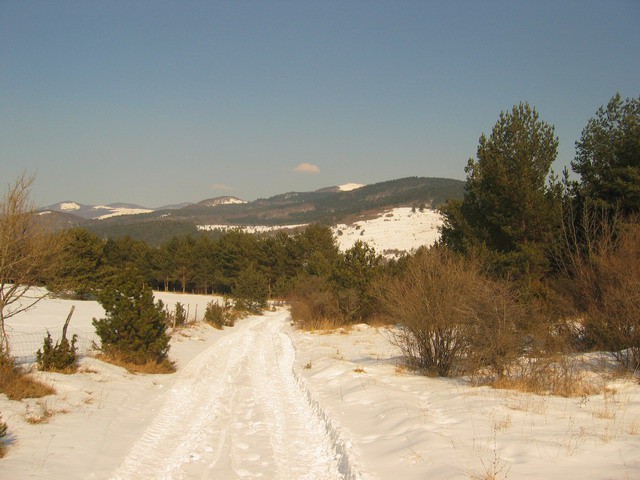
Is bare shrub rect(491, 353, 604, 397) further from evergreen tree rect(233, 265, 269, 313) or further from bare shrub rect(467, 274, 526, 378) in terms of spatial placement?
evergreen tree rect(233, 265, 269, 313)

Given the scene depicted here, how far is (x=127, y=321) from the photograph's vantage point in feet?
42.2

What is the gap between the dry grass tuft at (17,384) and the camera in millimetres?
7922

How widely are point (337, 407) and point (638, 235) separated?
8.74 meters

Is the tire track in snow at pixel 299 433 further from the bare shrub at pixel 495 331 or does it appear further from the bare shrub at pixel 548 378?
the bare shrub at pixel 548 378

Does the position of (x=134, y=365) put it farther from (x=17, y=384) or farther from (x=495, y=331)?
(x=495, y=331)

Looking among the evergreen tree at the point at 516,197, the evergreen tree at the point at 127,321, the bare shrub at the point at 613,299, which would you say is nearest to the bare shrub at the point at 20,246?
the evergreen tree at the point at 127,321

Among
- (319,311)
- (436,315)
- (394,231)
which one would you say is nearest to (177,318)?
(319,311)

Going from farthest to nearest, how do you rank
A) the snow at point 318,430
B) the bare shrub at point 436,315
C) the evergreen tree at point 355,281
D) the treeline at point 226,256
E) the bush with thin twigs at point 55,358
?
the treeline at point 226,256 < the evergreen tree at point 355,281 < the bare shrub at point 436,315 < the bush with thin twigs at point 55,358 < the snow at point 318,430

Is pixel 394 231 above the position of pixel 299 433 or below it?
above

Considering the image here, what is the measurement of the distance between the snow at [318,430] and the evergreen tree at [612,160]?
13903 millimetres

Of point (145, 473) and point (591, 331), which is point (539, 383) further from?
point (145, 473)

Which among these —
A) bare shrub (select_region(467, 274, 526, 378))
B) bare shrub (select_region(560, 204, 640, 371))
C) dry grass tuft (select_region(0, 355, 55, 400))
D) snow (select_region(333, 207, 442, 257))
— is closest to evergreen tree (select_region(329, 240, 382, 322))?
bare shrub (select_region(560, 204, 640, 371))

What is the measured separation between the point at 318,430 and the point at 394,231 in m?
137

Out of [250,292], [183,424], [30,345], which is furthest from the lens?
[250,292]
